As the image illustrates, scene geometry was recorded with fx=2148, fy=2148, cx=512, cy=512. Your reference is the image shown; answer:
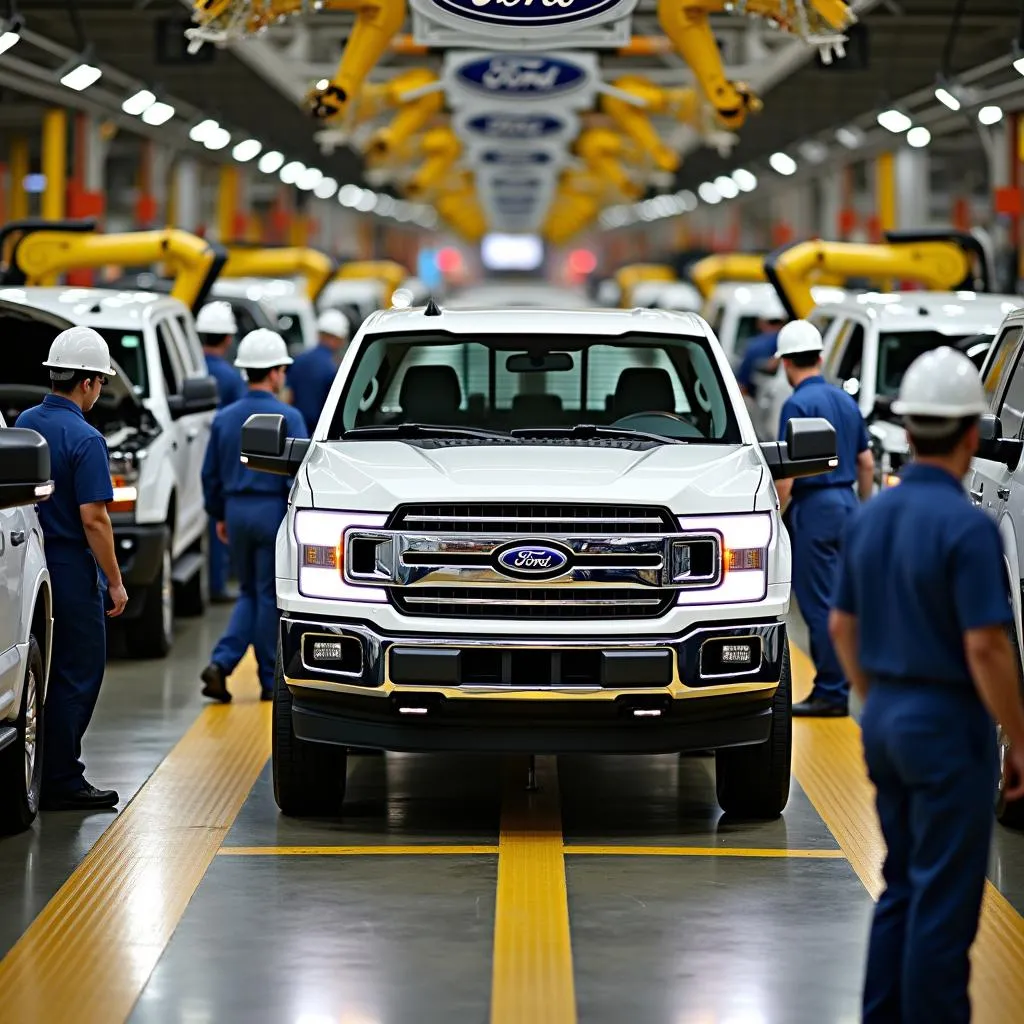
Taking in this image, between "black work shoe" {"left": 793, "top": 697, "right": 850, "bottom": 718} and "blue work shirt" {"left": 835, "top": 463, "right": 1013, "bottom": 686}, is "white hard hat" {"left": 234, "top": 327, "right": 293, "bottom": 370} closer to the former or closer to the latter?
"black work shoe" {"left": 793, "top": 697, "right": 850, "bottom": 718}

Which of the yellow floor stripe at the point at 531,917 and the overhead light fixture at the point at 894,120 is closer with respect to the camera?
the yellow floor stripe at the point at 531,917

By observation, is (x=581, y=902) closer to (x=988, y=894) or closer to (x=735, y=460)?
(x=988, y=894)

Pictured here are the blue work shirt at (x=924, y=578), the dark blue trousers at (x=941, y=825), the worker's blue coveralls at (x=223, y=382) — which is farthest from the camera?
the worker's blue coveralls at (x=223, y=382)

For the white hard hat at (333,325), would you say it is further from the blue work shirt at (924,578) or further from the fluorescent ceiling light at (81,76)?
the blue work shirt at (924,578)

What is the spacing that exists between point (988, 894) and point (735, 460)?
183 cm

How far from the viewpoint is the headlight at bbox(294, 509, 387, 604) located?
7361 mm

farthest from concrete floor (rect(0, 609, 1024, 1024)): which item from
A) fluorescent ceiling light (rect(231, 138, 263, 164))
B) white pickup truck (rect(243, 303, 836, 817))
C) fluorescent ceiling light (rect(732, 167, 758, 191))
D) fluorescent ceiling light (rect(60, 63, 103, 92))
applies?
fluorescent ceiling light (rect(732, 167, 758, 191))

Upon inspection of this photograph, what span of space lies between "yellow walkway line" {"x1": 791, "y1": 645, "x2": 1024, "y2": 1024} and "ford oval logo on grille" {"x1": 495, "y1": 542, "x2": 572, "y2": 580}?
1.45m

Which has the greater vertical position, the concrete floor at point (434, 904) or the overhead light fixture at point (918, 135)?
the overhead light fixture at point (918, 135)

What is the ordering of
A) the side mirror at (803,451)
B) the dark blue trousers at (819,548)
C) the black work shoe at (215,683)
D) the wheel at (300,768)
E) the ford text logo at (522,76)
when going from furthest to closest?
the ford text logo at (522,76) < the black work shoe at (215,683) < the dark blue trousers at (819,548) < the side mirror at (803,451) < the wheel at (300,768)

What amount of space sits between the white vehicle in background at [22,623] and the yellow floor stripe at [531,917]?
172cm

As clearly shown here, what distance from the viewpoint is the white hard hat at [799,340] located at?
1044 cm

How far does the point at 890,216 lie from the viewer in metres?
34.8

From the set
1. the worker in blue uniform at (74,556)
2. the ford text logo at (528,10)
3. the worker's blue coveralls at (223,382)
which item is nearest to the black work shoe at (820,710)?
the worker in blue uniform at (74,556)
